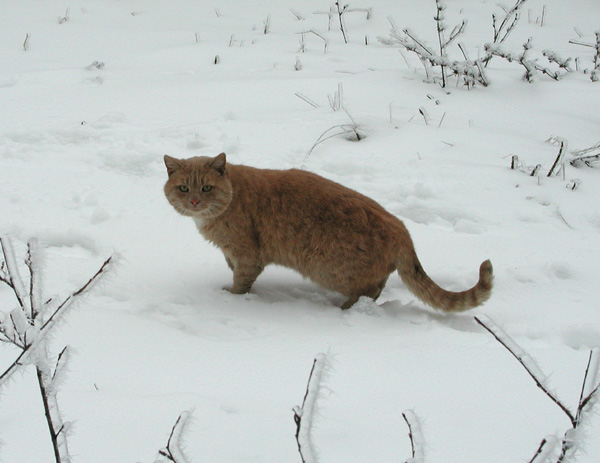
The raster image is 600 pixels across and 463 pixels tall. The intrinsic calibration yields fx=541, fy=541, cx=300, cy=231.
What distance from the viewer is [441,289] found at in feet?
10.4

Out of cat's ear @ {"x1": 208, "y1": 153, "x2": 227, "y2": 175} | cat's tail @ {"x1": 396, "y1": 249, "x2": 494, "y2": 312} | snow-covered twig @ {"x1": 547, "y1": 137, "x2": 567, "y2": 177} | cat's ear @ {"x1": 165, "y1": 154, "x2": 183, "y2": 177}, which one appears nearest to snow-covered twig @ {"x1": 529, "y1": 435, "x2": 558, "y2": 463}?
cat's tail @ {"x1": 396, "y1": 249, "x2": 494, "y2": 312}

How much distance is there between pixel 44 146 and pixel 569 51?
270 inches

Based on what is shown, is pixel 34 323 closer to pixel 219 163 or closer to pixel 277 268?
pixel 219 163

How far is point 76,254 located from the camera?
3.48 metres

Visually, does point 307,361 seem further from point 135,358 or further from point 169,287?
point 169,287

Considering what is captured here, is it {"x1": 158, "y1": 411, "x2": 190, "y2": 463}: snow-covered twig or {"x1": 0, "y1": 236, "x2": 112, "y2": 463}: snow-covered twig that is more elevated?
{"x1": 0, "y1": 236, "x2": 112, "y2": 463}: snow-covered twig

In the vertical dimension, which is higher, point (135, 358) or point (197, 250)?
point (135, 358)

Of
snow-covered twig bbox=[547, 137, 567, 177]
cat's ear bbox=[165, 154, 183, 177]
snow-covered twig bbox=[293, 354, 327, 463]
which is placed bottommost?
snow-covered twig bbox=[547, 137, 567, 177]

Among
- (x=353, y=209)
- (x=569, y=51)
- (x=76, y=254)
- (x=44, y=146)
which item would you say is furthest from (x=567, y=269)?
(x=569, y=51)

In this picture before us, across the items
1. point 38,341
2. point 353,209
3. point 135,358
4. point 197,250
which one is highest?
point 38,341

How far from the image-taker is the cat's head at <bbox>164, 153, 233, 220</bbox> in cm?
334

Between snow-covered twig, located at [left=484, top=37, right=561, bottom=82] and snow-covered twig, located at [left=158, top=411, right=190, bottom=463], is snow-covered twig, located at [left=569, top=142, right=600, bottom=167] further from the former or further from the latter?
snow-covered twig, located at [left=158, top=411, right=190, bottom=463]

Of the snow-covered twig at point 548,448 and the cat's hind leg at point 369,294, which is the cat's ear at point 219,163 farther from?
the snow-covered twig at point 548,448

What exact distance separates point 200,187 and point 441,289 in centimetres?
158
